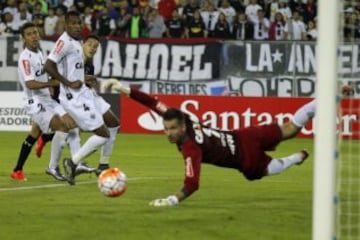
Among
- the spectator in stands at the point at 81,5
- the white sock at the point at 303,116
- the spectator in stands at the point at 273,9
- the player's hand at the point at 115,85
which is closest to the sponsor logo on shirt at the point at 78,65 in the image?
the player's hand at the point at 115,85

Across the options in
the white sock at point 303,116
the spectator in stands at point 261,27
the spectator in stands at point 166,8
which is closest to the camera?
the white sock at point 303,116

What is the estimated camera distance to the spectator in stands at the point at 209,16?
2794 centimetres

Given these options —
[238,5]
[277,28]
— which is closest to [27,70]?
[277,28]

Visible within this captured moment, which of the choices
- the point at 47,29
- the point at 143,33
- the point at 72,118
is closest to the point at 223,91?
the point at 143,33

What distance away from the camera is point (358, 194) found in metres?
13.8

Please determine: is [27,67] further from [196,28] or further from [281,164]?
[196,28]

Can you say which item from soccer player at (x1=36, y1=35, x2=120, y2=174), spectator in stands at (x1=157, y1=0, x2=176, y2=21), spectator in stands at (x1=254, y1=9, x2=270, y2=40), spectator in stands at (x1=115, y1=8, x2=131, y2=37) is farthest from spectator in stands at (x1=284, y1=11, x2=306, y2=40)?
soccer player at (x1=36, y1=35, x2=120, y2=174)

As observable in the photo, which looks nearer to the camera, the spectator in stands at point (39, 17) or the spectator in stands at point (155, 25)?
the spectator in stands at point (155, 25)

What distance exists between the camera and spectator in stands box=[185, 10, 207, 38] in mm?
27547

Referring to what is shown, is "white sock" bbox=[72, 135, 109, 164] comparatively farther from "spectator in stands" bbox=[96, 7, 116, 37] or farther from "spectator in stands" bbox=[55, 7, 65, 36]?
"spectator in stands" bbox=[96, 7, 116, 37]

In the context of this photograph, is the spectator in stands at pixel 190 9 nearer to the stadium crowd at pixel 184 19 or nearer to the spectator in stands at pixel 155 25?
the stadium crowd at pixel 184 19

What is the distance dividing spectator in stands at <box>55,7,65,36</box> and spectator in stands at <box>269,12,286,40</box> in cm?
515

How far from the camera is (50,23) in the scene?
93.8ft

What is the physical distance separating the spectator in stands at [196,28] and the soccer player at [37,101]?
11797 mm
